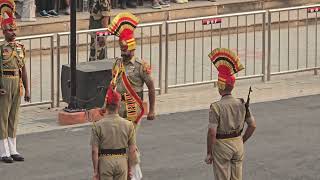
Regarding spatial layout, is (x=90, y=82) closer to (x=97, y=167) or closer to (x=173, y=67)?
(x=173, y=67)

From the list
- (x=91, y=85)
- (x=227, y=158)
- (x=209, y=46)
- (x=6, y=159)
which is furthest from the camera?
(x=209, y=46)

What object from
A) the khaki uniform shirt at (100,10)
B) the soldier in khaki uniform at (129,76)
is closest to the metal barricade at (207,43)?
the khaki uniform shirt at (100,10)

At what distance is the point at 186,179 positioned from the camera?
642 inches

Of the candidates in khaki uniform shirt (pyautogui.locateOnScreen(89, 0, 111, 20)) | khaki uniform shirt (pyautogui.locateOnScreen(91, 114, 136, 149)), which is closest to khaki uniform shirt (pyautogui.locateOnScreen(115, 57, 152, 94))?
khaki uniform shirt (pyautogui.locateOnScreen(91, 114, 136, 149))

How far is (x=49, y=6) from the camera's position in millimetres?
27141

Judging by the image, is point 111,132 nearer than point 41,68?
Yes

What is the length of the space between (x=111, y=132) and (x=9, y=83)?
371 centimetres

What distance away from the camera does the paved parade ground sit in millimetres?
16516

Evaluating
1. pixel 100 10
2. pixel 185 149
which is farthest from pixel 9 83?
pixel 100 10

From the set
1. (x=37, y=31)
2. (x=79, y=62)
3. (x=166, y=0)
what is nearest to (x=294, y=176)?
(x=79, y=62)

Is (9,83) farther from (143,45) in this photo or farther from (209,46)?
(209,46)

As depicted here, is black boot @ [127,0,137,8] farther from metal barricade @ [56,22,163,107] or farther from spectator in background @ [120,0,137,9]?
metal barricade @ [56,22,163,107]

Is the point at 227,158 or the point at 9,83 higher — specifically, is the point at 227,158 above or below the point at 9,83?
below

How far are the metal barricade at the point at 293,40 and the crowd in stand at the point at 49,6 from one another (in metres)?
5.13
